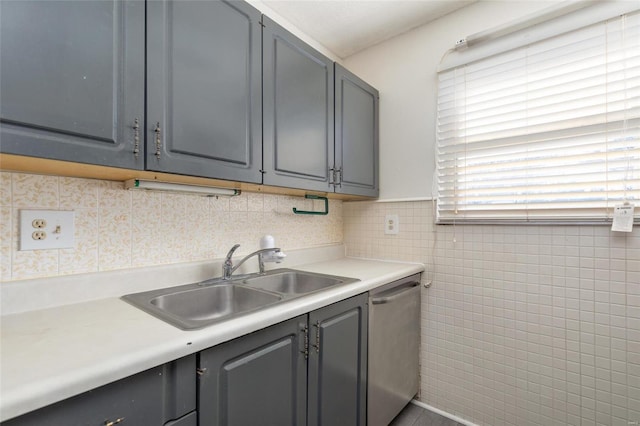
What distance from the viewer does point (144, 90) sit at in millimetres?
951

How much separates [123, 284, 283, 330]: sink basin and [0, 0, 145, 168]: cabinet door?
1.74ft

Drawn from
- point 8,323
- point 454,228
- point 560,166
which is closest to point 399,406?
point 454,228

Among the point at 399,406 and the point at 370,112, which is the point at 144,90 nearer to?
the point at 370,112

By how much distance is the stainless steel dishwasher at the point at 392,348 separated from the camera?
1.48 meters

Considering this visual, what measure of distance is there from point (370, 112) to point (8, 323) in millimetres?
1990

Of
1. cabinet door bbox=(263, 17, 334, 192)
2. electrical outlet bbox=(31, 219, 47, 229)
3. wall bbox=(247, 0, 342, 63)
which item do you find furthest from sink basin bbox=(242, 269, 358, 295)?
wall bbox=(247, 0, 342, 63)

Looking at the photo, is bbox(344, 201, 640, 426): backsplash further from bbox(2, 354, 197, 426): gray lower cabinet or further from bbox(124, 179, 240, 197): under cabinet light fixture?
bbox(2, 354, 197, 426): gray lower cabinet

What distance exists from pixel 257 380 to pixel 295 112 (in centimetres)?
117

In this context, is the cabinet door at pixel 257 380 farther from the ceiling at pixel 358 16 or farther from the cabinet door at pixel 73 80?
the ceiling at pixel 358 16

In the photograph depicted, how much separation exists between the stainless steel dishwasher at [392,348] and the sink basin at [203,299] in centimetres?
56

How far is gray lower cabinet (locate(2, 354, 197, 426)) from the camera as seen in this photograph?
1.93 ft

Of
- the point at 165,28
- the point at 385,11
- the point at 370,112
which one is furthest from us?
the point at 370,112

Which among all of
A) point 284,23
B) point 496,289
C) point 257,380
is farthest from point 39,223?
point 496,289

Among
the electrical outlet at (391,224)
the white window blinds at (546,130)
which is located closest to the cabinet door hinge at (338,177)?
the electrical outlet at (391,224)
